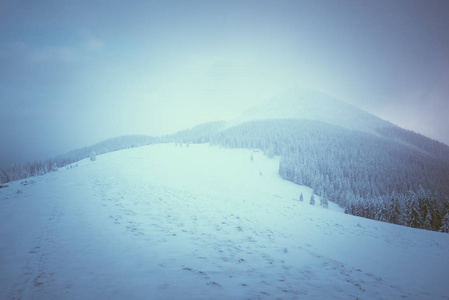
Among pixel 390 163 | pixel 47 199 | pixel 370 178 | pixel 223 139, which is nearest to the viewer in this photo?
Result: pixel 47 199

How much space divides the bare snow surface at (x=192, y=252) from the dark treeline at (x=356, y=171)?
13.9 m

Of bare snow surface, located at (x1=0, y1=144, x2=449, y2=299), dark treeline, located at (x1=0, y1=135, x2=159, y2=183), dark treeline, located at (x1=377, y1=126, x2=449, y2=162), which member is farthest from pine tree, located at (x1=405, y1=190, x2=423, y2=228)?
dark treeline, located at (x1=377, y1=126, x2=449, y2=162)

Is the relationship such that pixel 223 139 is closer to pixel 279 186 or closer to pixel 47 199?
pixel 279 186

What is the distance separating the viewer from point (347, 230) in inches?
640

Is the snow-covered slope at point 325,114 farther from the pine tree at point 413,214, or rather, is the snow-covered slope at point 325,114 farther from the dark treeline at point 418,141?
the pine tree at point 413,214

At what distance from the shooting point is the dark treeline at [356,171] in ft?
97.2

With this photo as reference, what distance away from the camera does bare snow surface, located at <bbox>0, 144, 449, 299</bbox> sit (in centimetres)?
573

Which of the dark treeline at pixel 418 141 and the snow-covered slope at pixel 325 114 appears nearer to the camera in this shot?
the dark treeline at pixel 418 141

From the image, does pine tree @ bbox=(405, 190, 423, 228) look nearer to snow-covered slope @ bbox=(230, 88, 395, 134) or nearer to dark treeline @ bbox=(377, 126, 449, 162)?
snow-covered slope @ bbox=(230, 88, 395, 134)

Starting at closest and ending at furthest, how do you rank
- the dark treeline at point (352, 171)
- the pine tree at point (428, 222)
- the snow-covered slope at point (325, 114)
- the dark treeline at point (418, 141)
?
the pine tree at point (428, 222), the dark treeline at point (352, 171), the dark treeline at point (418, 141), the snow-covered slope at point (325, 114)

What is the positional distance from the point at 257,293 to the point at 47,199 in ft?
62.2

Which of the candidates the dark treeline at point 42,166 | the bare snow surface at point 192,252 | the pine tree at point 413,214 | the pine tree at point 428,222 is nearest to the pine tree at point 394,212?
the pine tree at point 413,214

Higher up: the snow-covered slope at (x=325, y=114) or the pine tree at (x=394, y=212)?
the snow-covered slope at (x=325, y=114)

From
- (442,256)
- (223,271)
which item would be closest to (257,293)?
(223,271)
